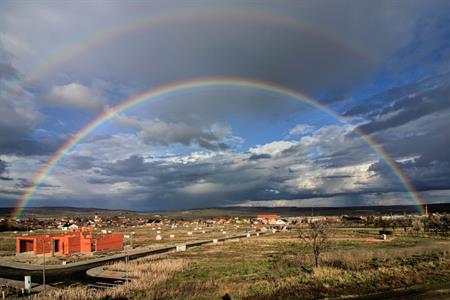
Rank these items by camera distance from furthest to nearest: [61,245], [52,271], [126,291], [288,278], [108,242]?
[108,242] → [61,245] → [52,271] → [288,278] → [126,291]

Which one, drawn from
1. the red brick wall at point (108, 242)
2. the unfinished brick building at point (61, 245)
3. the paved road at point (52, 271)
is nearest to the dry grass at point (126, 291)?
the paved road at point (52, 271)

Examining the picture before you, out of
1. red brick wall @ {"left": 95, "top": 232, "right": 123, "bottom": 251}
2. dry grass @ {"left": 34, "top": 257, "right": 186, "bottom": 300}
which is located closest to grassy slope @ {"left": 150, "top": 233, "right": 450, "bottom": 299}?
dry grass @ {"left": 34, "top": 257, "right": 186, "bottom": 300}

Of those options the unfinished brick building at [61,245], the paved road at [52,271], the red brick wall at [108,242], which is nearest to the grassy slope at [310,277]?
the paved road at [52,271]

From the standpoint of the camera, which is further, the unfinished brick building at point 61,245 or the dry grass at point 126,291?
the unfinished brick building at point 61,245

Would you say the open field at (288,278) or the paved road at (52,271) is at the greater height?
the open field at (288,278)

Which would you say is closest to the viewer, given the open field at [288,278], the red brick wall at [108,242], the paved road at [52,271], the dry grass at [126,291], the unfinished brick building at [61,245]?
the open field at [288,278]

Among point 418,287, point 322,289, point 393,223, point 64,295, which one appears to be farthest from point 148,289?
point 393,223

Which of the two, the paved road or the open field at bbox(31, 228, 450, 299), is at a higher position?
the open field at bbox(31, 228, 450, 299)

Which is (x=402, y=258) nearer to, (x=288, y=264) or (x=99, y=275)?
(x=288, y=264)

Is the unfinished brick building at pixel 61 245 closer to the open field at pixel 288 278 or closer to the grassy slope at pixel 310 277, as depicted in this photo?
the open field at pixel 288 278

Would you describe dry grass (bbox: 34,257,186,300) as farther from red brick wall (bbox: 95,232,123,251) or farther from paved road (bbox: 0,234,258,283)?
red brick wall (bbox: 95,232,123,251)

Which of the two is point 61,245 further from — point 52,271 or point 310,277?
point 310,277

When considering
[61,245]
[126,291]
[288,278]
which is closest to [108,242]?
[61,245]

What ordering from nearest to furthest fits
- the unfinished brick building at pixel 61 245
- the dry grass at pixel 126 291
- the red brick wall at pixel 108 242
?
the dry grass at pixel 126 291, the unfinished brick building at pixel 61 245, the red brick wall at pixel 108 242
